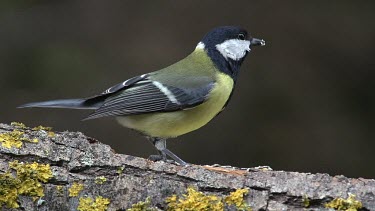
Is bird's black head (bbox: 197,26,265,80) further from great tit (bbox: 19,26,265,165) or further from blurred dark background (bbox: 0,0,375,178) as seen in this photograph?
blurred dark background (bbox: 0,0,375,178)

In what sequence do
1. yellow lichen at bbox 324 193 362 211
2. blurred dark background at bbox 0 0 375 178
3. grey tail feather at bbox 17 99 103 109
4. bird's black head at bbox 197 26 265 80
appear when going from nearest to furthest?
yellow lichen at bbox 324 193 362 211 → grey tail feather at bbox 17 99 103 109 → bird's black head at bbox 197 26 265 80 → blurred dark background at bbox 0 0 375 178

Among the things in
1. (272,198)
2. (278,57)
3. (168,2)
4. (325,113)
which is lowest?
(272,198)

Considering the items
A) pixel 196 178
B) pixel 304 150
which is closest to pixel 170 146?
pixel 304 150

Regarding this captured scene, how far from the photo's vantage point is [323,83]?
4.64 metres

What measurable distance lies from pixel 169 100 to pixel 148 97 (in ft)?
0.27

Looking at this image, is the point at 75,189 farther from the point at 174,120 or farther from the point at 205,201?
the point at 174,120

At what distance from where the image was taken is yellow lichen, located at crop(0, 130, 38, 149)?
2.33 m

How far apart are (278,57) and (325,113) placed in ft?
1.46

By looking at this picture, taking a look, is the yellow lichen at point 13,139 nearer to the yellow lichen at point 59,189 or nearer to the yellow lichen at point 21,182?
the yellow lichen at point 21,182

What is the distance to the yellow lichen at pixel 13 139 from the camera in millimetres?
2330

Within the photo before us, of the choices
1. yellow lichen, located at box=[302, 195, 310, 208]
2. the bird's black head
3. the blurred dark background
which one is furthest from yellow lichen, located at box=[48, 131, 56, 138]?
the blurred dark background

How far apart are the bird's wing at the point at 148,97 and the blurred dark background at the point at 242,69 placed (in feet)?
4.49

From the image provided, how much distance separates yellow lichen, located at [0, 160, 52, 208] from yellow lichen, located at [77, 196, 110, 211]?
0.38 feet

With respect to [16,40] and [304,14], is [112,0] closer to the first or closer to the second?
[16,40]
